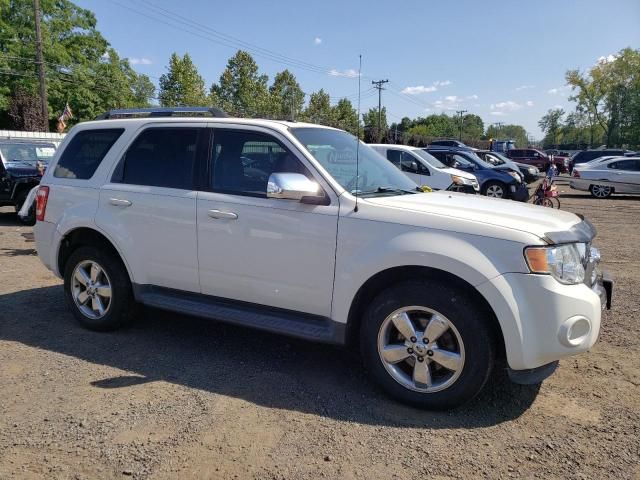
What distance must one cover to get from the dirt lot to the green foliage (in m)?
39.6

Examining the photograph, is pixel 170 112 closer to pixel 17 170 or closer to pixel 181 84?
pixel 17 170

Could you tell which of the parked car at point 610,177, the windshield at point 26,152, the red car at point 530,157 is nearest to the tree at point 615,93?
the red car at point 530,157

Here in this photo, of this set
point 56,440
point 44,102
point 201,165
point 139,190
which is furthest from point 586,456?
point 44,102

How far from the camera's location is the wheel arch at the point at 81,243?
4.62 meters

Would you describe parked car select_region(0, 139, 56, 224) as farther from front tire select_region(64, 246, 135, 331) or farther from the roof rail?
front tire select_region(64, 246, 135, 331)

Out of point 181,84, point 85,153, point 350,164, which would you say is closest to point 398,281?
point 350,164

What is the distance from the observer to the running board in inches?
142

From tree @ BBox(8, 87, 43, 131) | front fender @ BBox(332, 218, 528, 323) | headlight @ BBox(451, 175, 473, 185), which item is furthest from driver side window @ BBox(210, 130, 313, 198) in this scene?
tree @ BBox(8, 87, 43, 131)

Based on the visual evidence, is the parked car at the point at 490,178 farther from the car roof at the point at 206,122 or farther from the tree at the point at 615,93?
the tree at the point at 615,93

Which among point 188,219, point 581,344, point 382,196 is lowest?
point 581,344

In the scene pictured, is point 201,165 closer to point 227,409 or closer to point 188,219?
point 188,219

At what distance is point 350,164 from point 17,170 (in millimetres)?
11073

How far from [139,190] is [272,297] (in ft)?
5.17

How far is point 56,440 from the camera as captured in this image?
3.01 m
